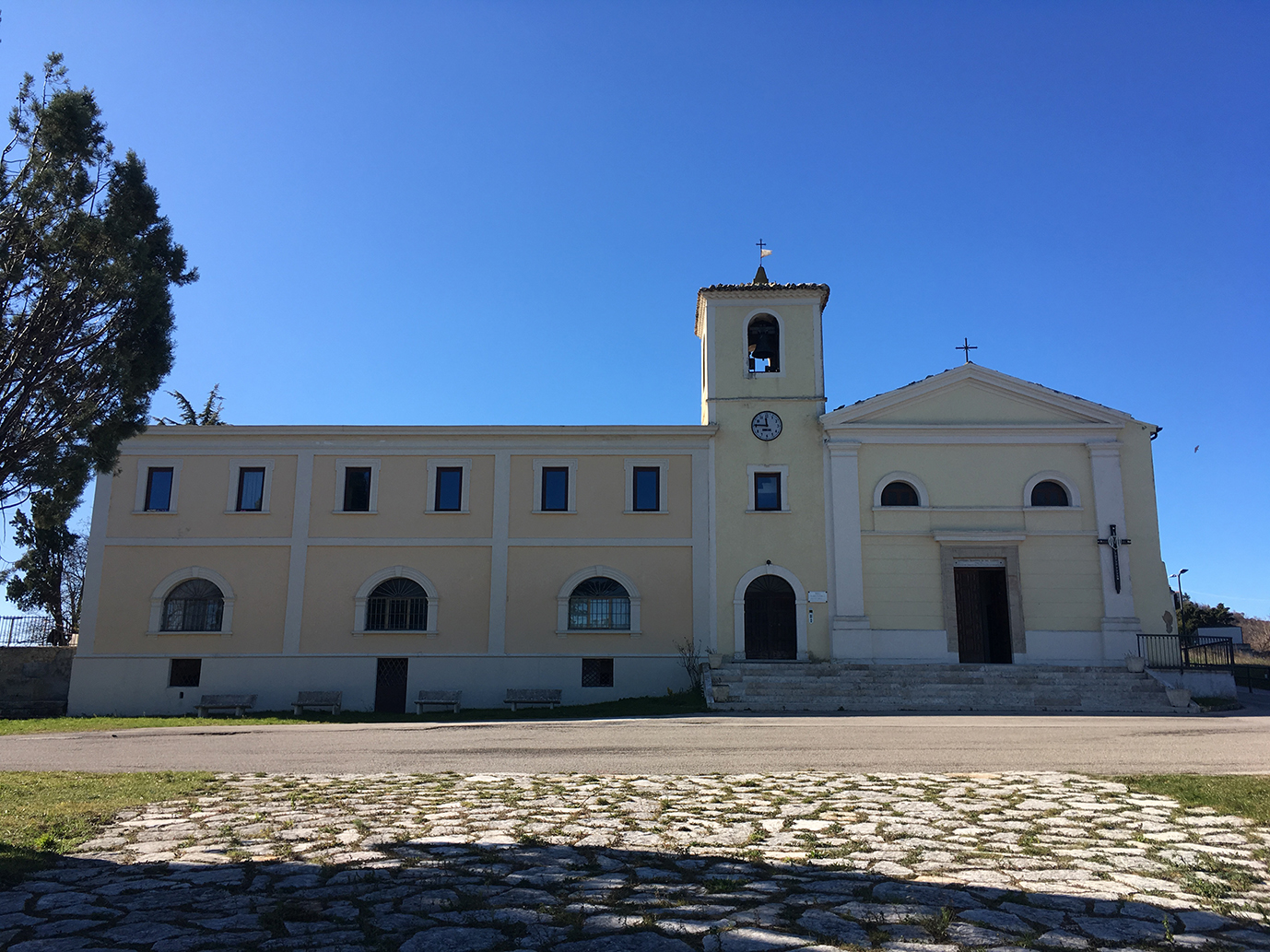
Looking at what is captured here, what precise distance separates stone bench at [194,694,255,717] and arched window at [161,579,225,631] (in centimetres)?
203

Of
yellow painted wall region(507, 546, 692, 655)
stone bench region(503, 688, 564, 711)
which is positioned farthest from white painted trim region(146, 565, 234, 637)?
stone bench region(503, 688, 564, 711)

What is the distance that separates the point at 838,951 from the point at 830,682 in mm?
17941

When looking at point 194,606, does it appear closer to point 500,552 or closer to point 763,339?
point 500,552

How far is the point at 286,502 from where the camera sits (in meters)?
25.0

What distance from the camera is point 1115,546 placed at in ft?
78.5

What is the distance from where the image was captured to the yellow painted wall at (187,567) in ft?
79.6

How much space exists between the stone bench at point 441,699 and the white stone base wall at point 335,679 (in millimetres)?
657

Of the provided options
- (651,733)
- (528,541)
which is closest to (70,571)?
(528,541)

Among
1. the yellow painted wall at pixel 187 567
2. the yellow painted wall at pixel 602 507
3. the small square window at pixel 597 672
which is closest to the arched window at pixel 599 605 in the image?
the small square window at pixel 597 672

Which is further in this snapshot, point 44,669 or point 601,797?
point 44,669

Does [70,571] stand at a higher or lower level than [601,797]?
higher

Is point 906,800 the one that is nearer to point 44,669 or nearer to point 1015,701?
point 1015,701

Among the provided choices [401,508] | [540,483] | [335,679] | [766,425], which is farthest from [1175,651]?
[335,679]

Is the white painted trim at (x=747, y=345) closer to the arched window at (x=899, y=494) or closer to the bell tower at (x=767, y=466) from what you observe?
the bell tower at (x=767, y=466)
